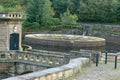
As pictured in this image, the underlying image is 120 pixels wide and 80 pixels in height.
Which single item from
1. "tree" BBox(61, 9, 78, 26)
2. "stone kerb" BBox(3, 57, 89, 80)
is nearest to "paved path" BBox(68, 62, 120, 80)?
"stone kerb" BBox(3, 57, 89, 80)

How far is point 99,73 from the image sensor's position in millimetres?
15508

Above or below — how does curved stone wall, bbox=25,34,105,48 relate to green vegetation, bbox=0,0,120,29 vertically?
below

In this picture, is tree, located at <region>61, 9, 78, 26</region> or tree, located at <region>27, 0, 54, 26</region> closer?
tree, located at <region>27, 0, 54, 26</region>

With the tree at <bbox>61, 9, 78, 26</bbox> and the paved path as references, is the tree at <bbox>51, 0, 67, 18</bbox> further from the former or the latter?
the paved path

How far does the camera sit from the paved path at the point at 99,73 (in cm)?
1429

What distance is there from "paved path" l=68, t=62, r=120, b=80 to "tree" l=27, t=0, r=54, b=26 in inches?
2782

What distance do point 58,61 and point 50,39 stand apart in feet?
147

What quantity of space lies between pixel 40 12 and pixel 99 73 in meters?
73.2

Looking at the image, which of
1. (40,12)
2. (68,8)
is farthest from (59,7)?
(40,12)

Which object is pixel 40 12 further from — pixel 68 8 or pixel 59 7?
pixel 59 7

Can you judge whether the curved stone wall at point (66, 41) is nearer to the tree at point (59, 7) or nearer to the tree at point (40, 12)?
the tree at point (40, 12)

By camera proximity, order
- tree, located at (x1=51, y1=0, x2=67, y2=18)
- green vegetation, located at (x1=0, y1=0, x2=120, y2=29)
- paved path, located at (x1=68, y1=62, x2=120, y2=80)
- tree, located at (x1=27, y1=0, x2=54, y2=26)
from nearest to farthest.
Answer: paved path, located at (x1=68, y1=62, x2=120, y2=80) → tree, located at (x1=27, y1=0, x2=54, y2=26) → green vegetation, located at (x1=0, y1=0, x2=120, y2=29) → tree, located at (x1=51, y1=0, x2=67, y2=18)

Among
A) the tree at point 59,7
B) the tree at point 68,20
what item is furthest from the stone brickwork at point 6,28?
the tree at point 59,7

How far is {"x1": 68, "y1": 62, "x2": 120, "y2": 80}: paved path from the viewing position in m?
14.3
